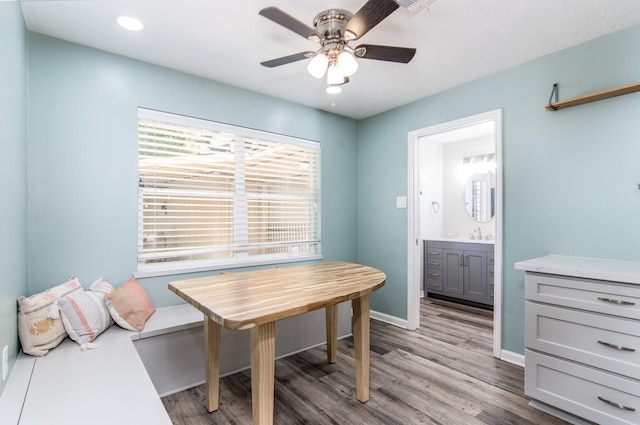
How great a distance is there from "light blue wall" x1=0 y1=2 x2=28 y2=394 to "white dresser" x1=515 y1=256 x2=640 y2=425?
290 centimetres

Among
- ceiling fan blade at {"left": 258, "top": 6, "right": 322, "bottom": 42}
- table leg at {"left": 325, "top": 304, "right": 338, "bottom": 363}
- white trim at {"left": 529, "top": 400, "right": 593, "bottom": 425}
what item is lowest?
white trim at {"left": 529, "top": 400, "right": 593, "bottom": 425}

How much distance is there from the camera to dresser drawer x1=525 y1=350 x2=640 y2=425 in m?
1.66

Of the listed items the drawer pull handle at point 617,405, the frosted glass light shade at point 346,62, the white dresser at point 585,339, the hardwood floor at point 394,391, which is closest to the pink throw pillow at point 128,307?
the hardwood floor at point 394,391

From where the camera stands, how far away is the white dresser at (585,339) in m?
1.66

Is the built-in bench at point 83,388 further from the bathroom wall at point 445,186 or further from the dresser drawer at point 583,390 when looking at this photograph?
the bathroom wall at point 445,186

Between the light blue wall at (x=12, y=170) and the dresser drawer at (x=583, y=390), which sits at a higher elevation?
the light blue wall at (x=12, y=170)

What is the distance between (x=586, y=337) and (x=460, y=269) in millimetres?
2632

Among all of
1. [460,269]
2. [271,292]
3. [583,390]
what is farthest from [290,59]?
[460,269]

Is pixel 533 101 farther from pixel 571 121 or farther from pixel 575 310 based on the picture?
pixel 575 310

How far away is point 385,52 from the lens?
73.4 inches

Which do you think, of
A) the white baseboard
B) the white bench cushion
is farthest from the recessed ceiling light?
the white baseboard

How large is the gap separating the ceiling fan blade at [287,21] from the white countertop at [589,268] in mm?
1976

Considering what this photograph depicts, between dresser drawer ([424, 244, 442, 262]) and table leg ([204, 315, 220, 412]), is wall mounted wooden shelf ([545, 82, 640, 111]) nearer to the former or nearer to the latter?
dresser drawer ([424, 244, 442, 262])

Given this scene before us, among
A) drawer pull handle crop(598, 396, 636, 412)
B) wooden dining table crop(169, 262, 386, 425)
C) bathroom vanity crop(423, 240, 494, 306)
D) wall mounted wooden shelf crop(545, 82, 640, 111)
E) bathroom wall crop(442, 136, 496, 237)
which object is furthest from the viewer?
bathroom wall crop(442, 136, 496, 237)
